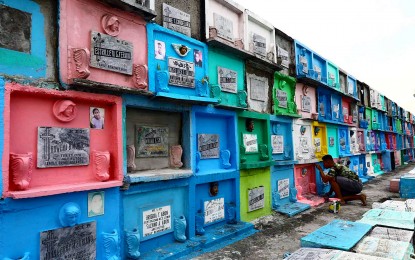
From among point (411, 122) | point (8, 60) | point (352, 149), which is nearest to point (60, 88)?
point (8, 60)

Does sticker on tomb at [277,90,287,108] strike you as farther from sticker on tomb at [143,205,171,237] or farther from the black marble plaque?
the black marble plaque

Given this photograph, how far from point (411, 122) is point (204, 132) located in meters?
31.8

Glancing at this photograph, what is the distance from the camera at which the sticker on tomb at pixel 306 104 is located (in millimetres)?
10180

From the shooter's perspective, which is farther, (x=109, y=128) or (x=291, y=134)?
(x=291, y=134)

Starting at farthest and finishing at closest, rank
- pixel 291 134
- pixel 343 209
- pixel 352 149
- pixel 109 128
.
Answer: pixel 352 149 → pixel 291 134 → pixel 343 209 → pixel 109 128

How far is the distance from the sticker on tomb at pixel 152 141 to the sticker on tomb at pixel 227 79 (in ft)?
5.83

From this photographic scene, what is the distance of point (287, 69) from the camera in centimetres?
950

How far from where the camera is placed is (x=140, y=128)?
525 centimetres

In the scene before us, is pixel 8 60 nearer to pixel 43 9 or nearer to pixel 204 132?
pixel 43 9

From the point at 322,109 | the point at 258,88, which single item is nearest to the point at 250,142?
the point at 258,88

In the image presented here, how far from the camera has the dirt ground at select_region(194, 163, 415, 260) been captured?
508 cm

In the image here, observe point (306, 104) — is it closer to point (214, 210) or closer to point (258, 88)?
point (258, 88)

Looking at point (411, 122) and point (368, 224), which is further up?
point (411, 122)

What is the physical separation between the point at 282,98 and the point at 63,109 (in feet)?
21.5
